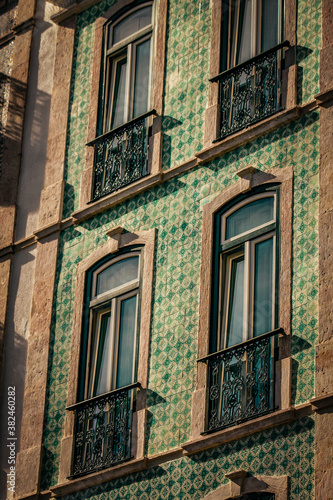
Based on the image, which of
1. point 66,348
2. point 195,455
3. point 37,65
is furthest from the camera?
point 37,65

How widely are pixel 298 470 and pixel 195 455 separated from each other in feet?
4.52

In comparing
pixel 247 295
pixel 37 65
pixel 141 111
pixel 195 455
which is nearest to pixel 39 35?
pixel 37 65

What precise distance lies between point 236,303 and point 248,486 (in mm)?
2126

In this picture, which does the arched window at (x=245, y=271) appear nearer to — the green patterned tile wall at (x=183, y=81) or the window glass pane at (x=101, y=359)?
the green patterned tile wall at (x=183, y=81)

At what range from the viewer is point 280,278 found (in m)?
13.2

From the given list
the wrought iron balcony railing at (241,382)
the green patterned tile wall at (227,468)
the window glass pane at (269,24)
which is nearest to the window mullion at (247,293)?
the wrought iron balcony railing at (241,382)

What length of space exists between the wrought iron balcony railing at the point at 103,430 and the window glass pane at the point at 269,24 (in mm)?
4211

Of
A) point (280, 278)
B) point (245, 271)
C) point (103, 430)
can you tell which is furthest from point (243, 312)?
point (103, 430)

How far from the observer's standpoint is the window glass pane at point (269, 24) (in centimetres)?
1485

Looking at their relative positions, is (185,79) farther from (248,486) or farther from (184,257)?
(248,486)

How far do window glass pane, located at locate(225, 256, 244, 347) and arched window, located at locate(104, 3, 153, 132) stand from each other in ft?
9.79

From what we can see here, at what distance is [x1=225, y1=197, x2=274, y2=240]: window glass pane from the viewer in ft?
45.4

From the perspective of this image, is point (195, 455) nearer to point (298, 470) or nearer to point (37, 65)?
point (298, 470)

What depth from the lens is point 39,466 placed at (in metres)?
14.8
